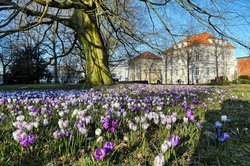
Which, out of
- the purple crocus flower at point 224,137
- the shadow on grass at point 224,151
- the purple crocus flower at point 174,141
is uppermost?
the purple crocus flower at point 174,141

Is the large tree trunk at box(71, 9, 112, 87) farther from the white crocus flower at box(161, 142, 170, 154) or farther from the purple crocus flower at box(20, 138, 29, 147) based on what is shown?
the white crocus flower at box(161, 142, 170, 154)

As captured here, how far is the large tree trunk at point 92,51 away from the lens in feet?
33.1

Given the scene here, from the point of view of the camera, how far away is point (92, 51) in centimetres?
1017

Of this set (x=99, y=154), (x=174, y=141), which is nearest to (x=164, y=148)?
(x=174, y=141)

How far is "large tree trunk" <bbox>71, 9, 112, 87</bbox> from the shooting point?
10078 millimetres

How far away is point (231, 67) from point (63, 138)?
52.1m

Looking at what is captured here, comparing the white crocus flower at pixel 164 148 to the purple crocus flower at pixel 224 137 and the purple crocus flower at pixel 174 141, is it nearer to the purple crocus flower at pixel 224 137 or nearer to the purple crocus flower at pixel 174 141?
the purple crocus flower at pixel 174 141


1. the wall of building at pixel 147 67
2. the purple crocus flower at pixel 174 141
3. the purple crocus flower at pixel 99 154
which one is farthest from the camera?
the wall of building at pixel 147 67

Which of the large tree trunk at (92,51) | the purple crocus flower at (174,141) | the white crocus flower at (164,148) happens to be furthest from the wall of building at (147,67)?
the white crocus flower at (164,148)

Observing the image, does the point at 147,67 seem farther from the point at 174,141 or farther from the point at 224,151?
the point at 174,141

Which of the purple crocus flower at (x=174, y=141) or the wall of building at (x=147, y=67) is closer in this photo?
the purple crocus flower at (x=174, y=141)

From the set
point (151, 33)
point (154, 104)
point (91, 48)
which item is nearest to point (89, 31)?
point (91, 48)

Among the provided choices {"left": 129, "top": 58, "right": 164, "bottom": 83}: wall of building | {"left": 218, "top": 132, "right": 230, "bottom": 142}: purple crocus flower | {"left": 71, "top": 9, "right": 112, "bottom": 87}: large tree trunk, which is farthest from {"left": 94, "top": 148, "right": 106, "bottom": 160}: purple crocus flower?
{"left": 129, "top": 58, "right": 164, "bottom": 83}: wall of building

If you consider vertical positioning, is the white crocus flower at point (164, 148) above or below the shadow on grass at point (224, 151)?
above
